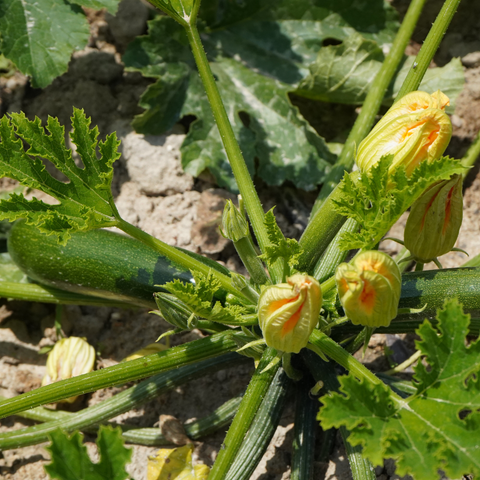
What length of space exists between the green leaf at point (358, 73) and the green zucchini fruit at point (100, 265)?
1.27 m

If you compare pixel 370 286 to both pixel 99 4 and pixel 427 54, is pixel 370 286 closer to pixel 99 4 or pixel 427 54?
pixel 427 54

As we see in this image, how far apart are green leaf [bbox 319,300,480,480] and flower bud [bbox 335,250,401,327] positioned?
0.13 metres

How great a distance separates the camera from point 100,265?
8.43ft

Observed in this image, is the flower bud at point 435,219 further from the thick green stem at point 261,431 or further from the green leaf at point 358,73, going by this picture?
the green leaf at point 358,73

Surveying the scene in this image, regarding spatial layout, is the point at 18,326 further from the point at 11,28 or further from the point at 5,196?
the point at 11,28

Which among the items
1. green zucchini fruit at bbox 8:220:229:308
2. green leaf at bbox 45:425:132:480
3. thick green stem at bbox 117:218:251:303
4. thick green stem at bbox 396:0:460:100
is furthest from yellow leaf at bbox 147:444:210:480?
thick green stem at bbox 396:0:460:100

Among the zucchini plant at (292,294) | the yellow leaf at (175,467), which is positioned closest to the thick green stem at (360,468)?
the zucchini plant at (292,294)

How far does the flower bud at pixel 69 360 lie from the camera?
2.77 metres

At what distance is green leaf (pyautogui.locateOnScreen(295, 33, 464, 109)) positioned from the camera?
3104 mm

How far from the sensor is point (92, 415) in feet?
8.46

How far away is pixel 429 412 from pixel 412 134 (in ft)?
2.84

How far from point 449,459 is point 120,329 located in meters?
1.90

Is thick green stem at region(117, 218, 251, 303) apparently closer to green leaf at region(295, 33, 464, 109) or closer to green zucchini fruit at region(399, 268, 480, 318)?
green zucchini fruit at region(399, 268, 480, 318)

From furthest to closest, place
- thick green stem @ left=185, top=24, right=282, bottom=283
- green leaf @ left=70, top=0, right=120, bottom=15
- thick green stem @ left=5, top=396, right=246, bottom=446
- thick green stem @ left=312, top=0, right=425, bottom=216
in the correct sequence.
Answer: green leaf @ left=70, top=0, right=120, bottom=15 < thick green stem @ left=312, top=0, right=425, bottom=216 < thick green stem @ left=5, top=396, right=246, bottom=446 < thick green stem @ left=185, top=24, right=282, bottom=283
